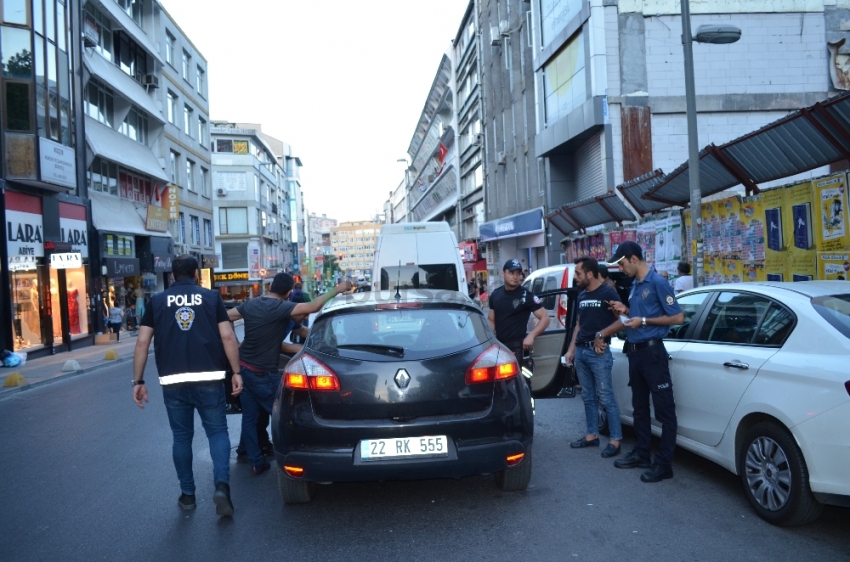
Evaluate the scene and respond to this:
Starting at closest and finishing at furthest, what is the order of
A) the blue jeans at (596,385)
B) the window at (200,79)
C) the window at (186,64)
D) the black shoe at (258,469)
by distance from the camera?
the black shoe at (258,469)
the blue jeans at (596,385)
the window at (186,64)
the window at (200,79)

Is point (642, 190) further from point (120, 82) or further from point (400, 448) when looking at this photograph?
point (120, 82)

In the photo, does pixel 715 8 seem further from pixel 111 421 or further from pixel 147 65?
pixel 147 65

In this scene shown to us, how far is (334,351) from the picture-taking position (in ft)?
15.4

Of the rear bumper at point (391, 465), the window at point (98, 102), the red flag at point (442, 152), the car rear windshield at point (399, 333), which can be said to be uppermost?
the red flag at point (442, 152)

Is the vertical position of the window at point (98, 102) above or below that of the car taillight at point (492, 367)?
above

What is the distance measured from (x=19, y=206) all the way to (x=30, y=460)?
14431mm

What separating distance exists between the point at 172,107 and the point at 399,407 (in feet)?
118

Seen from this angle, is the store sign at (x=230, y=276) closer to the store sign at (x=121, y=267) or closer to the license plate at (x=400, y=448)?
the store sign at (x=121, y=267)

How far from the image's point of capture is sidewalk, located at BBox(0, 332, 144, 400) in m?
14.4

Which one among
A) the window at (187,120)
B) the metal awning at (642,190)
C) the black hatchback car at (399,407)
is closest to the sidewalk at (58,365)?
the black hatchback car at (399,407)

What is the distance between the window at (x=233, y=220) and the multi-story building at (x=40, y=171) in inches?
1390

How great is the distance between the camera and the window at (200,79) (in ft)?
139

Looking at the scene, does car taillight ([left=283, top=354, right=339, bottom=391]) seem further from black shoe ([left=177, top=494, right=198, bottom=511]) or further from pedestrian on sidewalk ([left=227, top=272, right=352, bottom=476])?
black shoe ([left=177, top=494, right=198, bottom=511])

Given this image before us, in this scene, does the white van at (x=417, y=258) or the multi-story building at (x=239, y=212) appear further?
the multi-story building at (x=239, y=212)
